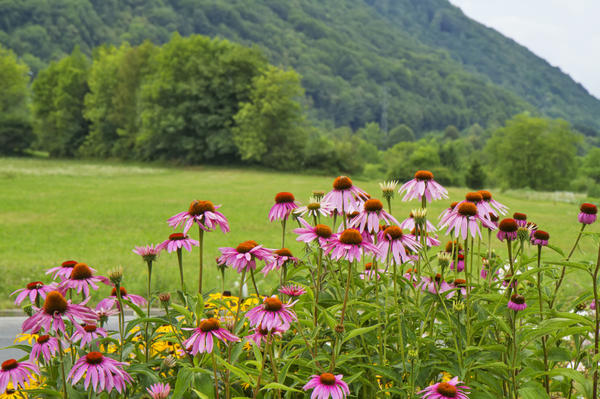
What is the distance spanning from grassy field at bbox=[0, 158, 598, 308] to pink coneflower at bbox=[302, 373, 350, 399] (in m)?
0.99

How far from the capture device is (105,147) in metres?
34.4

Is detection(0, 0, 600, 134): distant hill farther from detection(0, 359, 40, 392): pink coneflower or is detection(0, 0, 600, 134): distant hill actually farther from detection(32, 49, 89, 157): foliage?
detection(0, 359, 40, 392): pink coneflower

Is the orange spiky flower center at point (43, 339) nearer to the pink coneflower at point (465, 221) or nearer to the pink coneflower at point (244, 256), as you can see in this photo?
the pink coneflower at point (244, 256)

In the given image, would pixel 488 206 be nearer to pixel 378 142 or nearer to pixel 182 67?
pixel 182 67

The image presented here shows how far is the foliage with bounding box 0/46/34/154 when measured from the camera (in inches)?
1364

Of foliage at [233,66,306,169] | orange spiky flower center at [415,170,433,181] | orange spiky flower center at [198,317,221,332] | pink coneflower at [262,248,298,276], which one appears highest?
foliage at [233,66,306,169]

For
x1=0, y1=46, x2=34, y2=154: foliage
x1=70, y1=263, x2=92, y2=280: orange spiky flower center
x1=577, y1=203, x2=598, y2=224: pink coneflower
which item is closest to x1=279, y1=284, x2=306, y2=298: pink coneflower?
x1=70, y1=263, x2=92, y2=280: orange spiky flower center

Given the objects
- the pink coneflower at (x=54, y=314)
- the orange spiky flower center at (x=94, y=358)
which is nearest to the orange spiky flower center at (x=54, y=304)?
the pink coneflower at (x=54, y=314)

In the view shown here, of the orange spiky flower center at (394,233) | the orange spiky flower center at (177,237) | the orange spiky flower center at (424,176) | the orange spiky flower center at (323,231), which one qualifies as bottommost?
the orange spiky flower center at (177,237)

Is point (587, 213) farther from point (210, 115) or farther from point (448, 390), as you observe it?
point (210, 115)

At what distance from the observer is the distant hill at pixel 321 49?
274ft

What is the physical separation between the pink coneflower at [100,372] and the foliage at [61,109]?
3920 cm

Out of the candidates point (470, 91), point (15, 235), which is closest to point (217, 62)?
point (15, 235)

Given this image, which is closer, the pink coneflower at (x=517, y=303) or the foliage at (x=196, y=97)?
the pink coneflower at (x=517, y=303)
